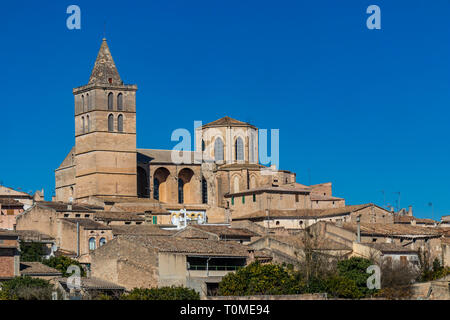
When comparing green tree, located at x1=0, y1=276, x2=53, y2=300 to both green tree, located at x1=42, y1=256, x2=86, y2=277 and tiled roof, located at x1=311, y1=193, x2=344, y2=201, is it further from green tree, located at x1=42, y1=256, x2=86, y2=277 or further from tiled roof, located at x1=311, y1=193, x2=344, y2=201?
tiled roof, located at x1=311, y1=193, x2=344, y2=201

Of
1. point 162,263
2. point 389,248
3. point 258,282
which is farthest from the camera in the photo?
point 389,248

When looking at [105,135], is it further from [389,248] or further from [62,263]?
[389,248]

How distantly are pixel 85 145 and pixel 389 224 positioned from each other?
86.5 feet

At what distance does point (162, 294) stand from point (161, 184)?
4712 cm

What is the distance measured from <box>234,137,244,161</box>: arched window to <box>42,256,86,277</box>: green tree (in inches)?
1600

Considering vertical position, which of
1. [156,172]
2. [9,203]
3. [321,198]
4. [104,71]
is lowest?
[9,203]

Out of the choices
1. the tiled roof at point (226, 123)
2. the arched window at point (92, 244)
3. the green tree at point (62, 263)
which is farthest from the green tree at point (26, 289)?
the tiled roof at point (226, 123)

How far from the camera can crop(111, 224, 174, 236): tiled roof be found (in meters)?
56.3

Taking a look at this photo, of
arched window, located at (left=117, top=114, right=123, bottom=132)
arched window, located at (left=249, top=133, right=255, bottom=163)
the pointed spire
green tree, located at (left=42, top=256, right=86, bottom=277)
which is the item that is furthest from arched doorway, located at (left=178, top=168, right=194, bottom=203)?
green tree, located at (left=42, top=256, right=86, bottom=277)

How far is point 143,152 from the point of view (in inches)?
3398

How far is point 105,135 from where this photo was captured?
→ 79.2m

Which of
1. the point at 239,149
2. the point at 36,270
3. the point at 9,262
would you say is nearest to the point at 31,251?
the point at 36,270

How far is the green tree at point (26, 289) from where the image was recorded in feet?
129

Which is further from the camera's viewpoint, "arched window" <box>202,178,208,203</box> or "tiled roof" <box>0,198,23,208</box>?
"arched window" <box>202,178,208,203</box>
